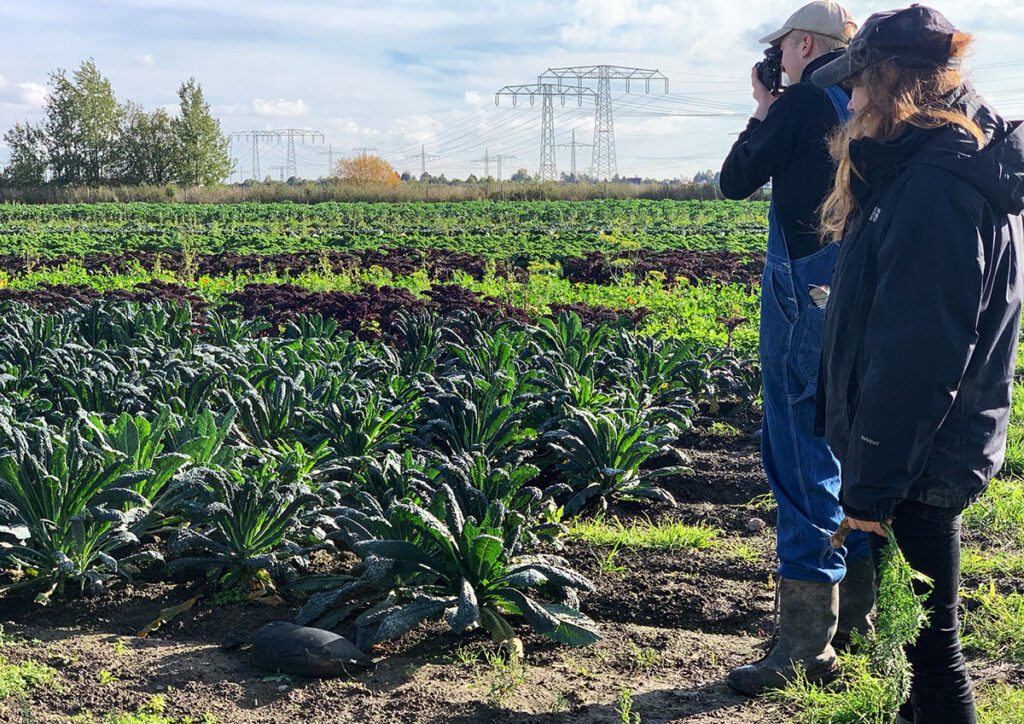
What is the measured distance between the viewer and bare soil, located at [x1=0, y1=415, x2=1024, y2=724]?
2.92 m

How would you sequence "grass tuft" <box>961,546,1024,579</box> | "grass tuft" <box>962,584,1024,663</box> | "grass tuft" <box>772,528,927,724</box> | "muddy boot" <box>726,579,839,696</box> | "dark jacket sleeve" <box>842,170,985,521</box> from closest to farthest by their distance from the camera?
"dark jacket sleeve" <box>842,170,985,521</box> < "grass tuft" <box>772,528,927,724</box> < "muddy boot" <box>726,579,839,696</box> < "grass tuft" <box>962,584,1024,663</box> < "grass tuft" <box>961,546,1024,579</box>

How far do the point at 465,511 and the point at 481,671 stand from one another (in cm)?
81

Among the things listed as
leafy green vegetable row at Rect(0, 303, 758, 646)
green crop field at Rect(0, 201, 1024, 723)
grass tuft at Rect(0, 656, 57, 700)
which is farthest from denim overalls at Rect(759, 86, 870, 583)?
grass tuft at Rect(0, 656, 57, 700)

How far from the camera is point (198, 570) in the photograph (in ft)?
13.2

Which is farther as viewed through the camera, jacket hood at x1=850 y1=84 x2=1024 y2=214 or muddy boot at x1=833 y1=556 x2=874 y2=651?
muddy boot at x1=833 y1=556 x2=874 y2=651

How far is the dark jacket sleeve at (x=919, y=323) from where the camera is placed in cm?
210

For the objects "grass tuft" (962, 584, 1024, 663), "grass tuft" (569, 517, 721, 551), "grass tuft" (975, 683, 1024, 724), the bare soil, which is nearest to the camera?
"grass tuft" (975, 683, 1024, 724)

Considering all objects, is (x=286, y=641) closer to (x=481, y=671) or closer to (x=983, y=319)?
(x=481, y=671)

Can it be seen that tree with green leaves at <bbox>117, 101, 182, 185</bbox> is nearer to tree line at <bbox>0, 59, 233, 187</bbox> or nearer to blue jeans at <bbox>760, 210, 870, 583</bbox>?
tree line at <bbox>0, 59, 233, 187</bbox>

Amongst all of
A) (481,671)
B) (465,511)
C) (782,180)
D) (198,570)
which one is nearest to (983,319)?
(782,180)

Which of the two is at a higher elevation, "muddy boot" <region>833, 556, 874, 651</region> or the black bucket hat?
the black bucket hat

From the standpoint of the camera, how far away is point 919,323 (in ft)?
6.90

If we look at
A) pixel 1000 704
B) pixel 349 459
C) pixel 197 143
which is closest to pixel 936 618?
pixel 1000 704

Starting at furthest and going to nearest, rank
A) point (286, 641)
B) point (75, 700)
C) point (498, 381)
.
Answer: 1. point (498, 381)
2. point (286, 641)
3. point (75, 700)
